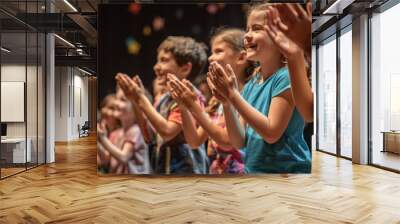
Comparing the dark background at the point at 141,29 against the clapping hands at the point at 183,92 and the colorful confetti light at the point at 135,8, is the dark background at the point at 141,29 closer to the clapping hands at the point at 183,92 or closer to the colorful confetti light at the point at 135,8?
the colorful confetti light at the point at 135,8

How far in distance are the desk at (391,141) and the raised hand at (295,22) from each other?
256 centimetres

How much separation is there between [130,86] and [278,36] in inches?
97.3

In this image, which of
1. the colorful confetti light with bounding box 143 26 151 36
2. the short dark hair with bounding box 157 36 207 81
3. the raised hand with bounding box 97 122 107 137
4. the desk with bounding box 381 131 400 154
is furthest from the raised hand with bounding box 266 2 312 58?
the raised hand with bounding box 97 122 107 137

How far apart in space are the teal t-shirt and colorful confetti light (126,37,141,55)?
1857 mm

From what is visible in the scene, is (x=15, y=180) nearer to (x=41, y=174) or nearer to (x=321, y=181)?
(x=41, y=174)

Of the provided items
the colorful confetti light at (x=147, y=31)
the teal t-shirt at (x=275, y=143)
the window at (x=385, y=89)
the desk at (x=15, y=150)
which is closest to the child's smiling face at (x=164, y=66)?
the colorful confetti light at (x=147, y=31)

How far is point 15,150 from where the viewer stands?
7.44 metres

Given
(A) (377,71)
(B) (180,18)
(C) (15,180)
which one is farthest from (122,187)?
(A) (377,71)

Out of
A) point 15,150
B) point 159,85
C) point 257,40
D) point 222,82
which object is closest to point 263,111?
point 222,82

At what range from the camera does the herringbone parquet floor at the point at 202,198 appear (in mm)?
4273

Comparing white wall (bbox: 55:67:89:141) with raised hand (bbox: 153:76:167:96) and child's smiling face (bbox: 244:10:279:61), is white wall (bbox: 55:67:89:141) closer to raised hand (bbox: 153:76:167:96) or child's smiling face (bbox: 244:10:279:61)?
raised hand (bbox: 153:76:167:96)

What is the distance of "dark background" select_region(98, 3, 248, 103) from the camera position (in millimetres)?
6637

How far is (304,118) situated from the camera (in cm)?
642

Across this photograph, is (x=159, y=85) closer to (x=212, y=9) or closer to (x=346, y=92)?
(x=212, y=9)
